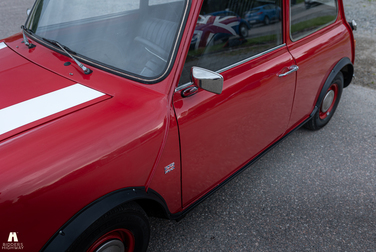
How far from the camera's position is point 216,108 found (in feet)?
6.52

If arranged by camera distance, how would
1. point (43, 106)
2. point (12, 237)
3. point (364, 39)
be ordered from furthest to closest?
point (364, 39) < point (43, 106) < point (12, 237)

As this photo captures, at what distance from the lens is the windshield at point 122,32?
5.97 feet

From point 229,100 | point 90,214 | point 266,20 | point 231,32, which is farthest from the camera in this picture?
point 266,20

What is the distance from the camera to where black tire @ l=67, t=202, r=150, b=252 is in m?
1.49

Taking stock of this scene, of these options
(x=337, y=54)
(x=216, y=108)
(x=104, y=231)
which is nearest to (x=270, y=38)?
(x=216, y=108)

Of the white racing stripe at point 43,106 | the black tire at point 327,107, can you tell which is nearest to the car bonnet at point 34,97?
the white racing stripe at point 43,106

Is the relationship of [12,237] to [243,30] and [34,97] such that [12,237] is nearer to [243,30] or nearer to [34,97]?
[34,97]

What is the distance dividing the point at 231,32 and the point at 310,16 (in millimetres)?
1038

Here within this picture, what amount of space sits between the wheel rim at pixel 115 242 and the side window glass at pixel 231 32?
0.97 metres

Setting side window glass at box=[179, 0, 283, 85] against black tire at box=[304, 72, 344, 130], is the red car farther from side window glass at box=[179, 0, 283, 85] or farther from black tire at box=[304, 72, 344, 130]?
black tire at box=[304, 72, 344, 130]

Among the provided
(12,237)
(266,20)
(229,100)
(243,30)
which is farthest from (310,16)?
(12,237)

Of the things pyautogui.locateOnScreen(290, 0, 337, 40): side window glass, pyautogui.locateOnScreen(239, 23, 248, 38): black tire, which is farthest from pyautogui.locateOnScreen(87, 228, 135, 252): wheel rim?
pyautogui.locateOnScreen(290, 0, 337, 40): side window glass

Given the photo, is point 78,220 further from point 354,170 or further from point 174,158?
point 354,170

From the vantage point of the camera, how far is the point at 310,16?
2762 millimetres
